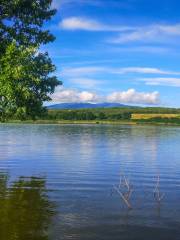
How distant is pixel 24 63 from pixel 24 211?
405 inches

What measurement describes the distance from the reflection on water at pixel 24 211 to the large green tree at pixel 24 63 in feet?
19.5

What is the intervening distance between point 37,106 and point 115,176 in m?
15.7

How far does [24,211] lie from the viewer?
1159 inches

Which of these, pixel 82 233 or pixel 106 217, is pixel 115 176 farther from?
pixel 82 233

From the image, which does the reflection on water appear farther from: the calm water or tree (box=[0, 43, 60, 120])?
tree (box=[0, 43, 60, 120])

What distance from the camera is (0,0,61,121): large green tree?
32344 mm

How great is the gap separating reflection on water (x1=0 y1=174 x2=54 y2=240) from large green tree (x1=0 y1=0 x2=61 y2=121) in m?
5.94

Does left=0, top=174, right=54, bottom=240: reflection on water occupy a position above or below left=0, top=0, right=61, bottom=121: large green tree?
below

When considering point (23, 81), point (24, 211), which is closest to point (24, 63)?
point (23, 81)

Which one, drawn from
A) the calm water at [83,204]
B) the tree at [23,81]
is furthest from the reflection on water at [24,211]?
the tree at [23,81]

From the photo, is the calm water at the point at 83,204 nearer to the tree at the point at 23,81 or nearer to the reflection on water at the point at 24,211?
the reflection on water at the point at 24,211

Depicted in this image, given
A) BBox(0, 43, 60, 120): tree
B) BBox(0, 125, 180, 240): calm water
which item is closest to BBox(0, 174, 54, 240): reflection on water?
BBox(0, 125, 180, 240): calm water

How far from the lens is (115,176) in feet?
157

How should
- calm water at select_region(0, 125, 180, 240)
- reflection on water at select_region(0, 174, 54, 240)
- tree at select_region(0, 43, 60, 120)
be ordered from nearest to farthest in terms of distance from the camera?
reflection on water at select_region(0, 174, 54, 240), calm water at select_region(0, 125, 180, 240), tree at select_region(0, 43, 60, 120)
